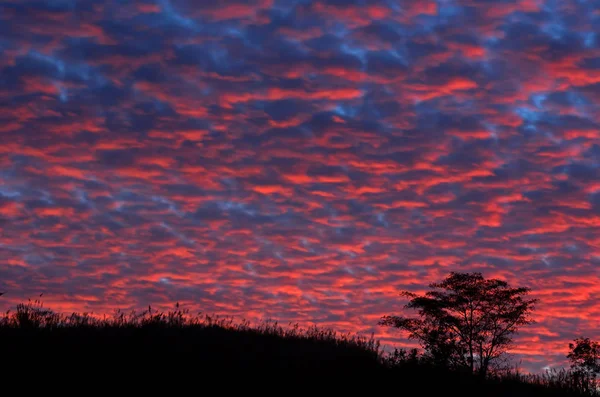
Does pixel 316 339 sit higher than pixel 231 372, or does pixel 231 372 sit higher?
pixel 316 339

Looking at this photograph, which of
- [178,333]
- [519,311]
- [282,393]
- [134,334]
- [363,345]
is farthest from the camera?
[519,311]

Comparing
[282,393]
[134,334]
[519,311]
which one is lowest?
[282,393]

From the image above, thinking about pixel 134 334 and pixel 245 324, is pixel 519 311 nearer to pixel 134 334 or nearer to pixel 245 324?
pixel 245 324

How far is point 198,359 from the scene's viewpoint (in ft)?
65.6

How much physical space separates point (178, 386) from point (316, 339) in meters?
9.27

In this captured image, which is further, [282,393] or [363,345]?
[363,345]

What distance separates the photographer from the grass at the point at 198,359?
1830cm

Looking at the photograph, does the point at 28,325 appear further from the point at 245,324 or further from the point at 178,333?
the point at 245,324

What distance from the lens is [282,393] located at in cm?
1855

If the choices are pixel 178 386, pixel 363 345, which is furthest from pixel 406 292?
pixel 178 386

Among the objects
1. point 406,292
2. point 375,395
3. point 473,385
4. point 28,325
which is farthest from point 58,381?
point 406,292

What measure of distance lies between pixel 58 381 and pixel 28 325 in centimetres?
493

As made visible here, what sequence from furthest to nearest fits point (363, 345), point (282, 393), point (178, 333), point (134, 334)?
point (363, 345)
point (178, 333)
point (134, 334)
point (282, 393)

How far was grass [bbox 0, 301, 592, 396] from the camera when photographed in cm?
1830
